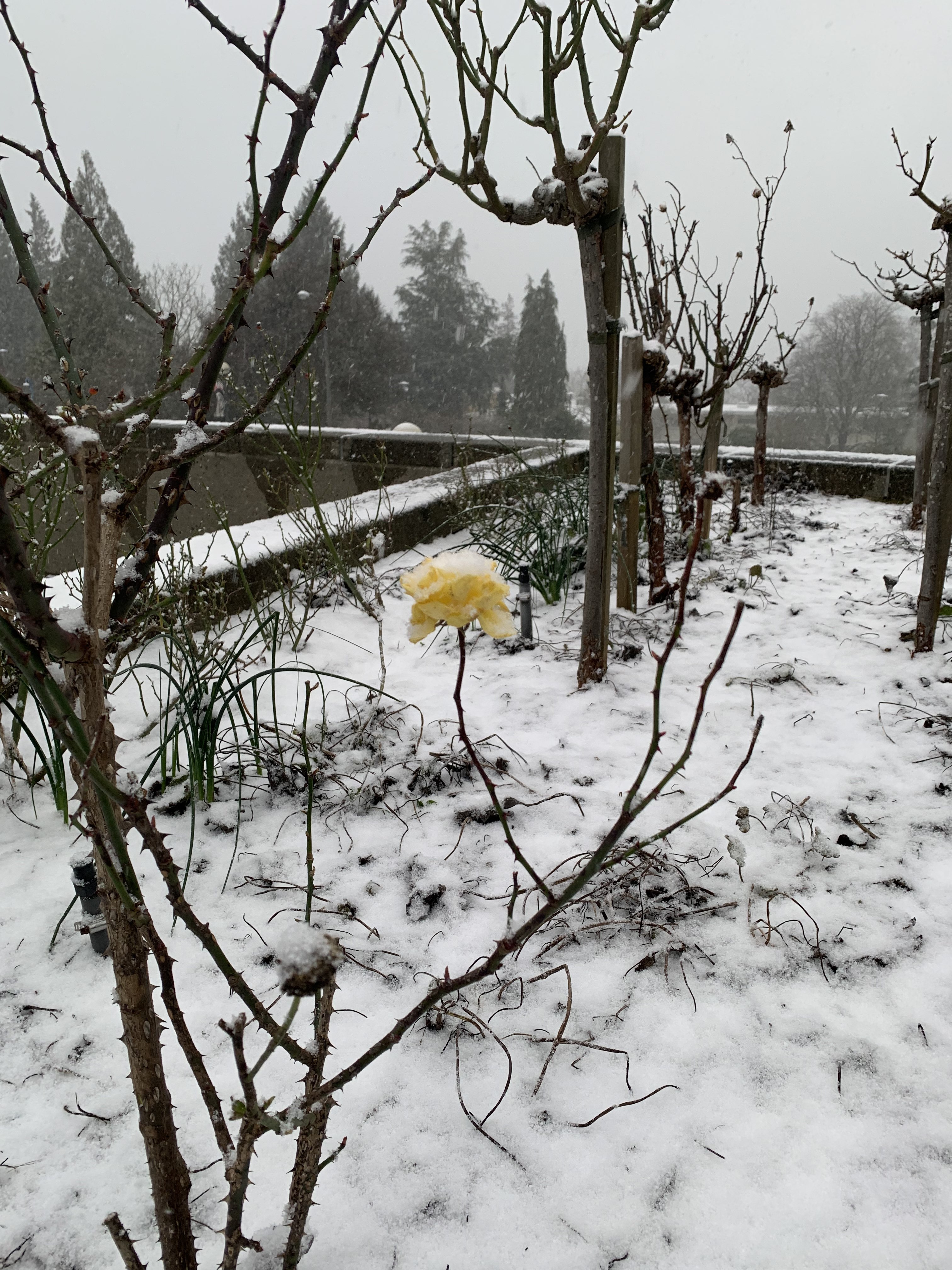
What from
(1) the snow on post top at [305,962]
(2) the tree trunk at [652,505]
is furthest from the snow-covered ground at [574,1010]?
(2) the tree trunk at [652,505]

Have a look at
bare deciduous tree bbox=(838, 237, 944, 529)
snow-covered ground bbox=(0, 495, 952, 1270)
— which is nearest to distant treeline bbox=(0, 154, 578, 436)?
bare deciduous tree bbox=(838, 237, 944, 529)

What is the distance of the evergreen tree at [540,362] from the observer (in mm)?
27688

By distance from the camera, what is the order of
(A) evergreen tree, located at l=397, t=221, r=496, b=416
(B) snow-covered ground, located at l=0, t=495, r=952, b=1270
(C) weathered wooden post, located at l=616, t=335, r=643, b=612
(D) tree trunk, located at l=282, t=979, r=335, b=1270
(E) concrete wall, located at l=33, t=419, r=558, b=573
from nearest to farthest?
(D) tree trunk, located at l=282, t=979, r=335, b=1270
(B) snow-covered ground, located at l=0, t=495, r=952, b=1270
(C) weathered wooden post, located at l=616, t=335, r=643, b=612
(E) concrete wall, located at l=33, t=419, r=558, b=573
(A) evergreen tree, located at l=397, t=221, r=496, b=416

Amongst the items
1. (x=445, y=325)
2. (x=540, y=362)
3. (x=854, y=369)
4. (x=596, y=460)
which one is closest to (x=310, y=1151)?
(x=596, y=460)

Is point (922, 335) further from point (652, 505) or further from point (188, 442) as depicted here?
point (188, 442)

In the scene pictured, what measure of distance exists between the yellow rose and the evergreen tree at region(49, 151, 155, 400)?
2109cm

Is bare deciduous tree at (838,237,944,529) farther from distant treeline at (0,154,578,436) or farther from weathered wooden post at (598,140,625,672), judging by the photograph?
distant treeline at (0,154,578,436)

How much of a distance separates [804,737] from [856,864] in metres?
0.60

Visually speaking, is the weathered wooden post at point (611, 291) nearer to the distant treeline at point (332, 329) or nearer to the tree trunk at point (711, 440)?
the tree trunk at point (711, 440)

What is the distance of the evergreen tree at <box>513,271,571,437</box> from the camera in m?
27.7

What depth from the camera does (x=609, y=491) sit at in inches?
103

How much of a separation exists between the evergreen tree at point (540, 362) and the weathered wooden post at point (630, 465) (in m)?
24.3

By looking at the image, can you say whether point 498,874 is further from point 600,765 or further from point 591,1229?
point 591,1229

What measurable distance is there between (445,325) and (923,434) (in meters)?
30.1
